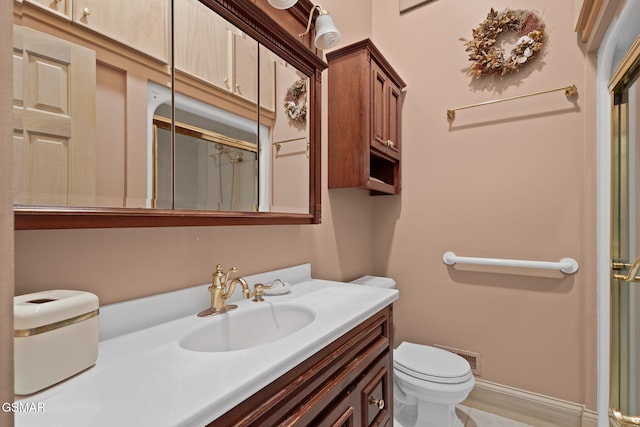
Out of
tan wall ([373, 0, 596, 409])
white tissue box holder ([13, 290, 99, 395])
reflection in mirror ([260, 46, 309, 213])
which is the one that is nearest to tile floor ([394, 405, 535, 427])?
tan wall ([373, 0, 596, 409])

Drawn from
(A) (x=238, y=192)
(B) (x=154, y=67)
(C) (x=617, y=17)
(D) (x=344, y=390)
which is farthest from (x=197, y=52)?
(C) (x=617, y=17)

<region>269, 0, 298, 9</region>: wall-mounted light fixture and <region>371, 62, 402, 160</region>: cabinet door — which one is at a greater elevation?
<region>269, 0, 298, 9</region>: wall-mounted light fixture

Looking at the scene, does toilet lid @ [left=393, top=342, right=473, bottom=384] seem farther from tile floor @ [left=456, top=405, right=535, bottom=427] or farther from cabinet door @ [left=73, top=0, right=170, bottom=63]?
cabinet door @ [left=73, top=0, right=170, bottom=63]

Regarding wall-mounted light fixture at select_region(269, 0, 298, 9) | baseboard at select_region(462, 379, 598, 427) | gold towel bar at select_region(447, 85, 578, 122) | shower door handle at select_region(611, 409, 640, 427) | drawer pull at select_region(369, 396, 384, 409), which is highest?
wall-mounted light fixture at select_region(269, 0, 298, 9)

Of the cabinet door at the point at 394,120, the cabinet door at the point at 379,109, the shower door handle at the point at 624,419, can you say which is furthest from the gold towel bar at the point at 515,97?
the shower door handle at the point at 624,419

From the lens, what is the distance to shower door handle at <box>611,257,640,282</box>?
3.59 feet

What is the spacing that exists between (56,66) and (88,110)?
0.10 meters

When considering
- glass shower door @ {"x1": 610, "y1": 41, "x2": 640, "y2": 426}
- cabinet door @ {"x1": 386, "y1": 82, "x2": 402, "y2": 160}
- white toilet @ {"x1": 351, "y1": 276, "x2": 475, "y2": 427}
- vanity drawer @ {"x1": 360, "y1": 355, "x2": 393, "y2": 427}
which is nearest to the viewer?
vanity drawer @ {"x1": 360, "y1": 355, "x2": 393, "y2": 427}

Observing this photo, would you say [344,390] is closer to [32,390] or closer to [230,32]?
[32,390]

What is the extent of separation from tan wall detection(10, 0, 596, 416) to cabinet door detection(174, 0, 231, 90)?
539mm

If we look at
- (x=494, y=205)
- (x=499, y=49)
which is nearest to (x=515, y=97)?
(x=499, y=49)

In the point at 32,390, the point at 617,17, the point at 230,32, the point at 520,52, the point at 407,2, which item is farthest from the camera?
the point at 407,2

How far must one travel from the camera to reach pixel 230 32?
40.6 inches

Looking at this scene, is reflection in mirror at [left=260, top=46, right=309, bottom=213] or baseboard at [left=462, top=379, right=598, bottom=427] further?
baseboard at [left=462, top=379, right=598, bottom=427]
